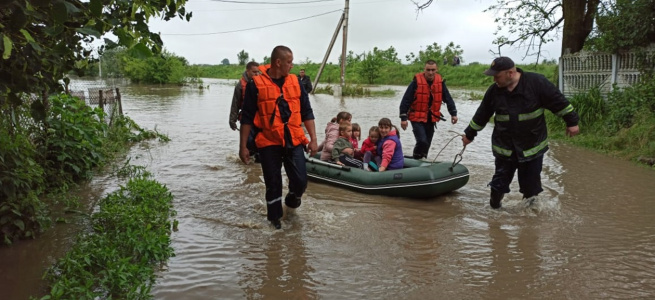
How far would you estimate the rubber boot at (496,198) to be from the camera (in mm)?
5488

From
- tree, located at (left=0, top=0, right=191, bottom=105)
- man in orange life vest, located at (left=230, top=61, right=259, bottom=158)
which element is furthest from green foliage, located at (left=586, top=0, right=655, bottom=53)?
tree, located at (left=0, top=0, right=191, bottom=105)

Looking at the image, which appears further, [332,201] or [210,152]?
[210,152]

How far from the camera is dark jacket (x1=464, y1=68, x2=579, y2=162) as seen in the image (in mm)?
4922

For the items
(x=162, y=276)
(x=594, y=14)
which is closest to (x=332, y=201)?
(x=162, y=276)

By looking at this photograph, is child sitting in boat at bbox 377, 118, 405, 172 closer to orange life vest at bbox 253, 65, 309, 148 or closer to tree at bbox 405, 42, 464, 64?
orange life vest at bbox 253, 65, 309, 148

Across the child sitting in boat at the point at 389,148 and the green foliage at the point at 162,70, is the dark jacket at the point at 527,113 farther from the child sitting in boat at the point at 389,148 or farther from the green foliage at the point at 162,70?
the green foliage at the point at 162,70

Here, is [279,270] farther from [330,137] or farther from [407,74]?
[407,74]

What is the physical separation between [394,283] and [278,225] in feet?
5.31

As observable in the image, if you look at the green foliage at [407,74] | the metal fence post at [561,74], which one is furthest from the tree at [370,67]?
the metal fence post at [561,74]

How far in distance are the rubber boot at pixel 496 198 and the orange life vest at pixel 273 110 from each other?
7.72 ft

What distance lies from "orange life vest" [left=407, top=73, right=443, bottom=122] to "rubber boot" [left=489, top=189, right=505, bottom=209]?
6.63 ft

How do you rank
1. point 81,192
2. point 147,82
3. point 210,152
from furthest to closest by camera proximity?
point 147,82 → point 210,152 → point 81,192

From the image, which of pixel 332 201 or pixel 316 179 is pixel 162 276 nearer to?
pixel 332 201

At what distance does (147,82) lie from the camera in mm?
41219
